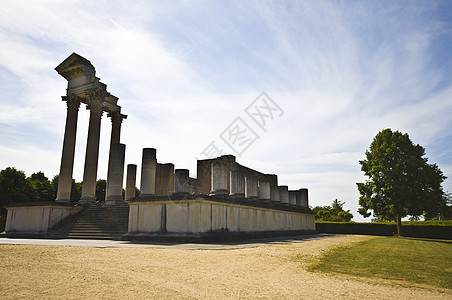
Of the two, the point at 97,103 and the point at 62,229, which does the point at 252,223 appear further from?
the point at 97,103

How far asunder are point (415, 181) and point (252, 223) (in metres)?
21.6

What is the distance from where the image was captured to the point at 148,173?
78.2 ft

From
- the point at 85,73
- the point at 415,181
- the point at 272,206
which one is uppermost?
the point at 85,73

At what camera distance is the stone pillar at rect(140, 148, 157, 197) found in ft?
77.9

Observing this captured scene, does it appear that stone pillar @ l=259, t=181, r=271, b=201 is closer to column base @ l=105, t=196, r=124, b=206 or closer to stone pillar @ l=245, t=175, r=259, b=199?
stone pillar @ l=245, t=175, r=259, b=199

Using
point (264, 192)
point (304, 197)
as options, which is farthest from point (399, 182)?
point (264, 192)

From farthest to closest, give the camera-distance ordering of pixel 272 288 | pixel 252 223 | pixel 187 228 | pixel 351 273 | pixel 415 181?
pixel 415 181 < pixel 252 223 < pixel 187 228 < pixel 351 273 < pixel 272 288

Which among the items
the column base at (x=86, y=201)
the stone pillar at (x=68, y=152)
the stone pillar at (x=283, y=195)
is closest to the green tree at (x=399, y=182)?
the stone pillar at (x=283, y=195)

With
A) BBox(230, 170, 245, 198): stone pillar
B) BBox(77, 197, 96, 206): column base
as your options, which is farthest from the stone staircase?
BBox(230, 170, 245, 198): stone pillar

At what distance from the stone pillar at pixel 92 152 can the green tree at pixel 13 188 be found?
2205 centimetres

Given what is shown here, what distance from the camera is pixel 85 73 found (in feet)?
97.7

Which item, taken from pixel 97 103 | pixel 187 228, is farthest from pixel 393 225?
pixel 97 103

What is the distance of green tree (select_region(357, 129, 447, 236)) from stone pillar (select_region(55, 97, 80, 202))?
3341 centimetres

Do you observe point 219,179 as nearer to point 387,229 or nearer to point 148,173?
point 148,173
